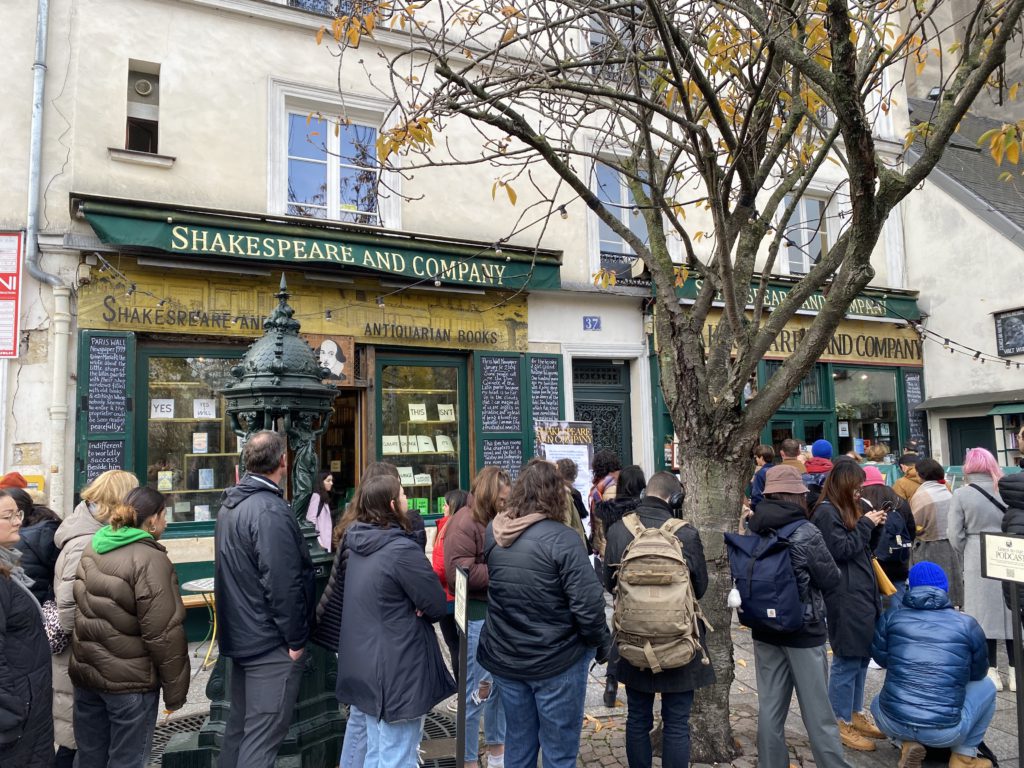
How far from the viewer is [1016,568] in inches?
141

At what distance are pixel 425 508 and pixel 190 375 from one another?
314cm

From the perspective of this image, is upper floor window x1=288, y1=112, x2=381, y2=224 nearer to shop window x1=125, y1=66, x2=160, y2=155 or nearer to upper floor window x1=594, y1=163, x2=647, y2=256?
shop window x1=125, y1=66, x2=160, y2=155

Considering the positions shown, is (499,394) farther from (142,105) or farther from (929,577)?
(929,577)

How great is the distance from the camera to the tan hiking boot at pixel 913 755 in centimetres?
391

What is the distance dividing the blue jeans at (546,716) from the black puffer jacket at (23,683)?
77.4 inches

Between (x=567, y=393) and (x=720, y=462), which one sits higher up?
(x=567, y=393)

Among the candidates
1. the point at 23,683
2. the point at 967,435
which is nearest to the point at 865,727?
the point at 23,683

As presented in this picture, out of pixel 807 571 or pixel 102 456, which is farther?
pixel 102 456

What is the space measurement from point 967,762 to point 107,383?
24.7 feet

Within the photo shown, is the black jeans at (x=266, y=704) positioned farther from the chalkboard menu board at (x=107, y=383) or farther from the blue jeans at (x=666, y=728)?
the chalkboard menu board at (x=107, y=383)

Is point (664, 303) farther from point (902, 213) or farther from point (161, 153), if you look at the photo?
point (902, 213)

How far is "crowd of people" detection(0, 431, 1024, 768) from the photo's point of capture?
10.4 feet

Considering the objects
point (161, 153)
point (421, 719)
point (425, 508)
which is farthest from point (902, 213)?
point (421, 719)

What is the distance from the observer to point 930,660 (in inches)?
151
